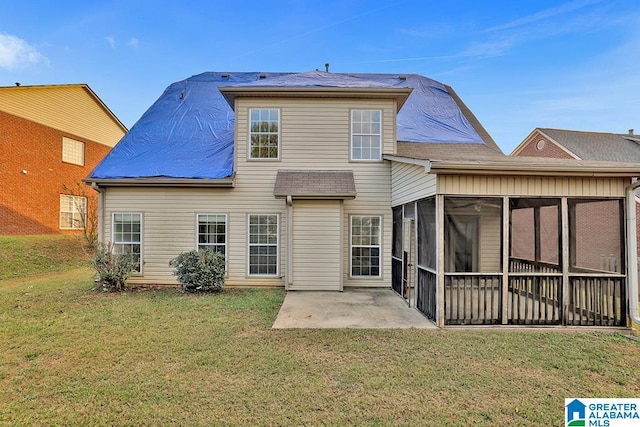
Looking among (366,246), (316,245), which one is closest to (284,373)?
(316,245)

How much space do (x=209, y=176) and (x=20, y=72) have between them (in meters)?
20.3

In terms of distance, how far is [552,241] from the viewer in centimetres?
791

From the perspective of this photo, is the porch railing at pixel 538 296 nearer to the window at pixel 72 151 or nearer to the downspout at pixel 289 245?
the downspout at pixel 289 245

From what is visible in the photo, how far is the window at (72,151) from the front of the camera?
18781 millimetres

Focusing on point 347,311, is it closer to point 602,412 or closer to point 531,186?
point 602,412

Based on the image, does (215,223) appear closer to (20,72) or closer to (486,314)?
(486,314)

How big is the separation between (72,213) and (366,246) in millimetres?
18545

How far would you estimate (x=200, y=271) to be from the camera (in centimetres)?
845

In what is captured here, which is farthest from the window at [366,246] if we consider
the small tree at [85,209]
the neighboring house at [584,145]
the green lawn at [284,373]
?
the small tree at [85,209]

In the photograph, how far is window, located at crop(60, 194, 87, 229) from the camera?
1827 cm

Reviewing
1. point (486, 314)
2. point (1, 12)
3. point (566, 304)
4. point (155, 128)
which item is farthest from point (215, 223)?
point (1, 12)

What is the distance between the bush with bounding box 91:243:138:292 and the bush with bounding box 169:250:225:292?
4.73 ft

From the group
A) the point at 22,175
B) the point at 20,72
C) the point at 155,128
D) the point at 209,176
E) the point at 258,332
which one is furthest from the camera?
the point at 20,72

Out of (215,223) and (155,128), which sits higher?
(155,128)
